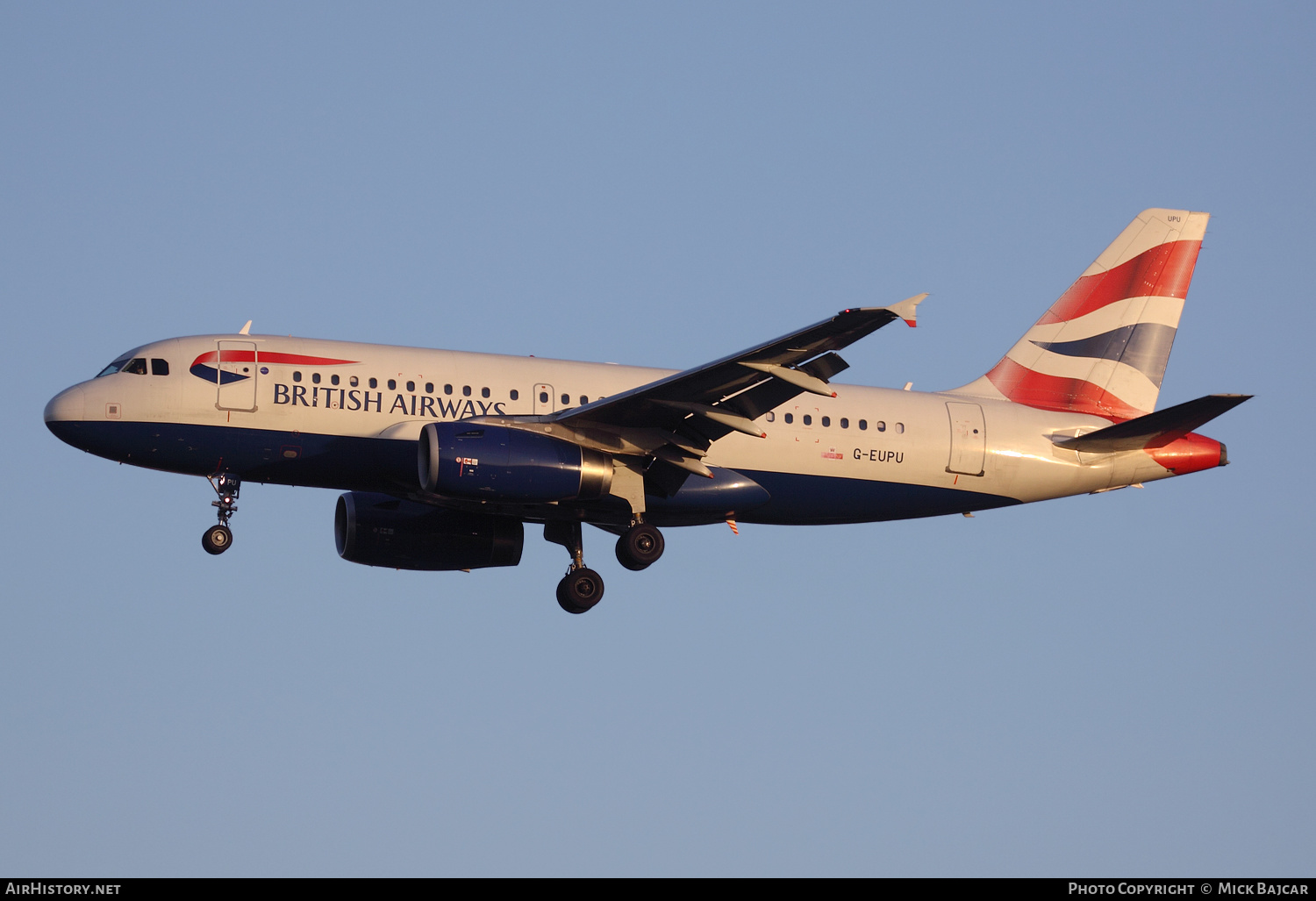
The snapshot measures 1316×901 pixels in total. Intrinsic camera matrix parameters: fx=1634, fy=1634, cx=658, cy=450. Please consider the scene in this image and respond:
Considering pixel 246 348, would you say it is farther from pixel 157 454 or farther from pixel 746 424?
pixel 746 424

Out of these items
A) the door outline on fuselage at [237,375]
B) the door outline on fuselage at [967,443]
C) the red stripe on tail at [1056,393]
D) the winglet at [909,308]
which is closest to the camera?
the winglet at [909,308]

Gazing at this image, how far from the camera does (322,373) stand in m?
31.9

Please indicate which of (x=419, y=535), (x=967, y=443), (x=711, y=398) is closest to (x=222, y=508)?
(x=419, y=535)

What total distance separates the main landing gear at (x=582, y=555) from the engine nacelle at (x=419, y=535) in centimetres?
112

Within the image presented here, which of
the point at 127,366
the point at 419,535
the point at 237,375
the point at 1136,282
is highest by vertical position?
the point at 1136,282

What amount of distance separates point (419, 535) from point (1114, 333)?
55.5 ft

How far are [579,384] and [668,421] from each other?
2762 mm

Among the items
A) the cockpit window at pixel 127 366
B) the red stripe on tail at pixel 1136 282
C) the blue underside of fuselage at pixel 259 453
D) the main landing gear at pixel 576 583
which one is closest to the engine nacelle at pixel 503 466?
the blue underside of fuselage at pixel 259 453

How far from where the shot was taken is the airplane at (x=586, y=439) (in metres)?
30.7

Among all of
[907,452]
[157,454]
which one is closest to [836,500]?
[907,452]

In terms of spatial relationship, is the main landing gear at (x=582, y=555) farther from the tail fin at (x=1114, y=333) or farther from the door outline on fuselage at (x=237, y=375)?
the tail fin at (x=1114, y=333)

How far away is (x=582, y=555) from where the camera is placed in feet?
116

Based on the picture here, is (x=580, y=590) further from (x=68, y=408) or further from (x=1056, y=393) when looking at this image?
(x=1056, y=393)
